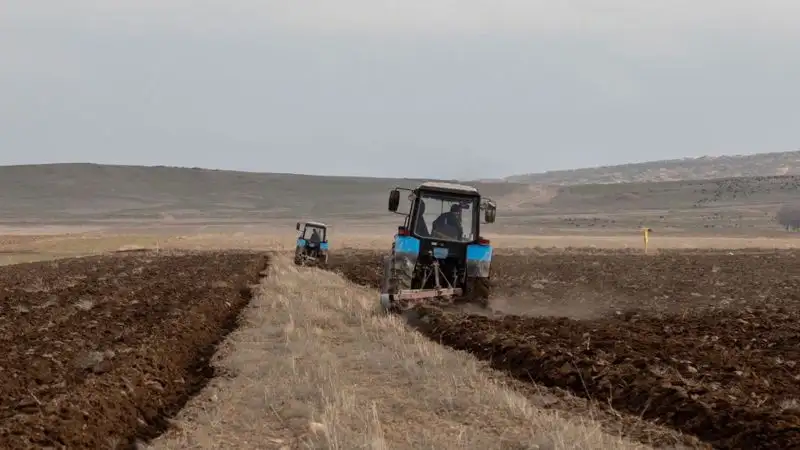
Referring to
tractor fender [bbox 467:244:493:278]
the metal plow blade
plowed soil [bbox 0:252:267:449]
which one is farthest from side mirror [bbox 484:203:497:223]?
plowed soil [bbox 0:252:267:449]

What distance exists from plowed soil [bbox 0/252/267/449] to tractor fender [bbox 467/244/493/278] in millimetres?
4458

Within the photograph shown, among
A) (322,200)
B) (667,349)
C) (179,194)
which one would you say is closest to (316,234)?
(667,349)

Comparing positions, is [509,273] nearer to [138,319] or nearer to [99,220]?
[138,319]

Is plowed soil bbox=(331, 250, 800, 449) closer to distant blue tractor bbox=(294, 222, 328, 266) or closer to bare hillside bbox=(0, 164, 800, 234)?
distant blue tractor bbox=(294, 222, 328, 266)

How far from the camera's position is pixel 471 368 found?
8.98 m

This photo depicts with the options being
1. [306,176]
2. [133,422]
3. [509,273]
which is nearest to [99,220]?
[306,176]

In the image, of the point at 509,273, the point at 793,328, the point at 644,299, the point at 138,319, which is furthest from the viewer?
the point at 509,273

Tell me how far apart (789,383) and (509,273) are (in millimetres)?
18610

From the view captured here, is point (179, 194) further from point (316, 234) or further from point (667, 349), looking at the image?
point (667, 349)

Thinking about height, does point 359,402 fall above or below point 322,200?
above

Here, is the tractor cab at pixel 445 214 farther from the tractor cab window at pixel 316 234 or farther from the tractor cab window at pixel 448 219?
the tractor cab window at pixel 316 234

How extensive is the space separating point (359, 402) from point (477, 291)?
7.46 m

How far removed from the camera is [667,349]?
9.52 metres

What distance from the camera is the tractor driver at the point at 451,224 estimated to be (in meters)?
15.1
